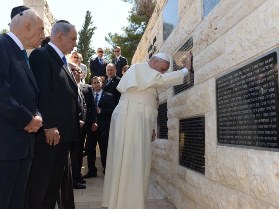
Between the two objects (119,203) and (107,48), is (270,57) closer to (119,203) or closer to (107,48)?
(119,203)

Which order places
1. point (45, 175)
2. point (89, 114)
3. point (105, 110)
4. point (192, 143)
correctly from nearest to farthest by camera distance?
point (45, 175) → point (192, 143) → point (89, 114) → point (105, 110)

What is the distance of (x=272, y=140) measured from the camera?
2.15 m

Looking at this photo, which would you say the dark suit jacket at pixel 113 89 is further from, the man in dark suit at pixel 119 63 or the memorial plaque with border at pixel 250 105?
the memorial plaque with border at pixel 250 105

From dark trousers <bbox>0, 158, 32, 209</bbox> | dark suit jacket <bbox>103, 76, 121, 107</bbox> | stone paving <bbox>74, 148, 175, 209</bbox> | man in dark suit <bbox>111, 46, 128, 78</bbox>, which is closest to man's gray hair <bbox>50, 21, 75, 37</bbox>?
dark trousers <bbox>0, 158, 32, 209</bbox>

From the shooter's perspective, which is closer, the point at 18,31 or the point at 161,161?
the point at 18,31

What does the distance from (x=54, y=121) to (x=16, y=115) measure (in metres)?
0.93

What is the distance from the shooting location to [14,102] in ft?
7.30

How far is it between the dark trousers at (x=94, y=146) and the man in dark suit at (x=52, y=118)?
325cm

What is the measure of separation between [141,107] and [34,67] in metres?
1.51

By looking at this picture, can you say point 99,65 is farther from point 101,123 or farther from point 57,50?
point 57,50

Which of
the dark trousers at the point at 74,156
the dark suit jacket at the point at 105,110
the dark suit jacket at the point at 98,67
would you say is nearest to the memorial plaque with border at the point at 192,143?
the dark trousers at the point at 74,156

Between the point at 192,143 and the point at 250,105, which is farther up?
the point at 250,105

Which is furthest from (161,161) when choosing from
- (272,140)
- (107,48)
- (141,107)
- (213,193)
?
(107,48)

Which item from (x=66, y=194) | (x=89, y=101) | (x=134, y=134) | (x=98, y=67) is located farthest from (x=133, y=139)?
(x=98, y=67)
